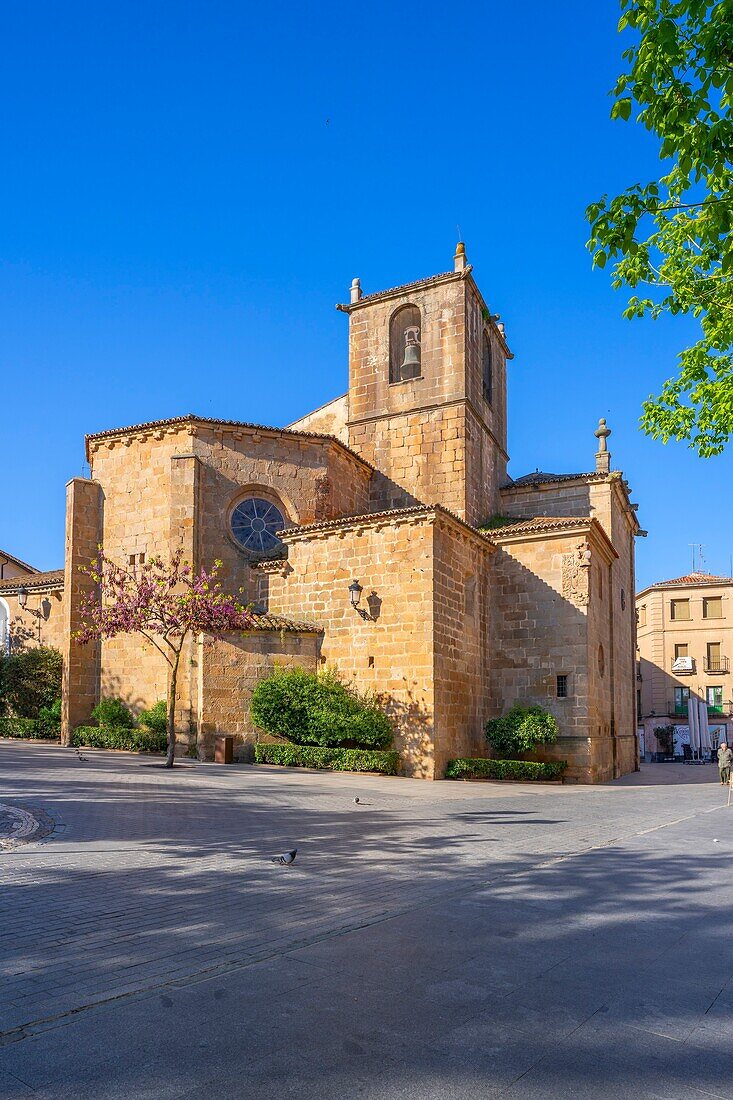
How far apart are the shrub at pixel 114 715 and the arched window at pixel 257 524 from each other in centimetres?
579

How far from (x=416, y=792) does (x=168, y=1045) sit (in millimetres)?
11745

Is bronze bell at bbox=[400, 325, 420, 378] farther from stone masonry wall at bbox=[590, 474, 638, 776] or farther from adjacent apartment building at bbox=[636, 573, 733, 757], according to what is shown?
adjacent apartment building at bbox=[636, 573, 733, 757]

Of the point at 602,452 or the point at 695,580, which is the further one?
the point at 695,580

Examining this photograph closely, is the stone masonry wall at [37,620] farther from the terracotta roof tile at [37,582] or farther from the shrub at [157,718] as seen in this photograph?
the shrub at [157,718]

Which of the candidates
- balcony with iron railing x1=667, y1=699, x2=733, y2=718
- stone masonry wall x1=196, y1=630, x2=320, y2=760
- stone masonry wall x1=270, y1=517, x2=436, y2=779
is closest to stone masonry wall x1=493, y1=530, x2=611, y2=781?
stone masonry wall x1=270, y1=517, x2=436, y2=779

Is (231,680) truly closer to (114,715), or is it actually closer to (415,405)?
(114,715)

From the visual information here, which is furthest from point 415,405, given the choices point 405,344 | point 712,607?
point 712,607

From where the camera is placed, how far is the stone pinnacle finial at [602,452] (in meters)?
29.0

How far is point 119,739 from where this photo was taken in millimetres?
21891

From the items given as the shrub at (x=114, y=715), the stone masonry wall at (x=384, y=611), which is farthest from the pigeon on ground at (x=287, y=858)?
the shrub at (x=114, y=715)

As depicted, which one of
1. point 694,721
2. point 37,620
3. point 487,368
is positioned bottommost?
point 694,721

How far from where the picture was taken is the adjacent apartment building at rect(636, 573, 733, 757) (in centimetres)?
5075

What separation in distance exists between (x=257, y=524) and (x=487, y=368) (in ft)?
37.9

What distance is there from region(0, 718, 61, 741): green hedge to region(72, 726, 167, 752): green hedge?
2.19 m
